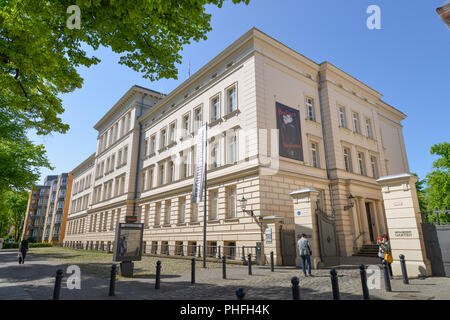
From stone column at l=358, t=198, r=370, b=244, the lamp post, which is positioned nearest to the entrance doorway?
stone column at l=358, t=198, r=370, b=244

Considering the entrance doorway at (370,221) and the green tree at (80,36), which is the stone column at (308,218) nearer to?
the green tree at (80,36)

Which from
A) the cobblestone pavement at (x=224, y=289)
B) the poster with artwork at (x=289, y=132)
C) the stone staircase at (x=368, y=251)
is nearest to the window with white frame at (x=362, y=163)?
the stone staircase at (x=368, y=251)

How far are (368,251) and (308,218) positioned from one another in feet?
30.5

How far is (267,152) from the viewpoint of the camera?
17328 millimetres

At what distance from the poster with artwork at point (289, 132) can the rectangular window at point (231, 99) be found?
3.29 metres

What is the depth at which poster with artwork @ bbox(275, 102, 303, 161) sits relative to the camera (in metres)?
18.4

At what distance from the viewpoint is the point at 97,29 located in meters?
8.09

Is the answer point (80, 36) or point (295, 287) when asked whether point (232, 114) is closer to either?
point (80, 36)

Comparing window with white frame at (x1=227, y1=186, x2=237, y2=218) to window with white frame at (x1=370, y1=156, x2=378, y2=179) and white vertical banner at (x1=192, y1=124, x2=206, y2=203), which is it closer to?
white vertical banner at (x1=192, y1=124, x2=206, y2=203)

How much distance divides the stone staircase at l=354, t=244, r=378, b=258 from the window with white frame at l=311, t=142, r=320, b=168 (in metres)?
6.79

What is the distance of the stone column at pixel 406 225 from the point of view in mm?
9258

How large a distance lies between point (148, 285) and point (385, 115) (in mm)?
31754

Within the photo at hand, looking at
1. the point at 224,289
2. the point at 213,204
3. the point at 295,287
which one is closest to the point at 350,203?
the point at 213,204

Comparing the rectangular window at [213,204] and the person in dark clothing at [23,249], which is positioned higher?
the rectangular window at [213,204]
